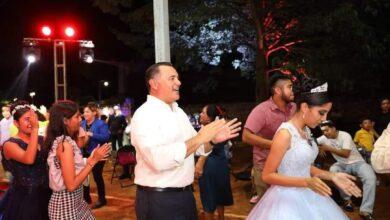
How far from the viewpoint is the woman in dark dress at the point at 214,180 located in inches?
276

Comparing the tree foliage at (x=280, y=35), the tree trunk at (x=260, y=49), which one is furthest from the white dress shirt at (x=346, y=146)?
the tree trunk at (x=260, y=49)

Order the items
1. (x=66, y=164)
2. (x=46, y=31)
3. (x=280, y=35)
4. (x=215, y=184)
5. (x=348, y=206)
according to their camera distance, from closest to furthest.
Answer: (x=66, y=164), (x=215, y=184), (x=348, y=206), (x=46, y=31), (x=280, y=35)

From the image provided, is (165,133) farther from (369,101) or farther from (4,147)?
(369,101)

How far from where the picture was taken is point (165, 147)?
3500 mm

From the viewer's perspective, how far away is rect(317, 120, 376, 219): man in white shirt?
299 inches

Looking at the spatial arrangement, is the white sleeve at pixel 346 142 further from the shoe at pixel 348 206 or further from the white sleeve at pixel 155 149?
the white sleeve at pixel 155 149

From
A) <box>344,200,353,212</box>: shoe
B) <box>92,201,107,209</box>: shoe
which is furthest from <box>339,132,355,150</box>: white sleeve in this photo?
<box>92,201,107,209</box>: shoe

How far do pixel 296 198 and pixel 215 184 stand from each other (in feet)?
10.1

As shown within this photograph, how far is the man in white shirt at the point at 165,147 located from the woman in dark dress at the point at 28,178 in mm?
1329

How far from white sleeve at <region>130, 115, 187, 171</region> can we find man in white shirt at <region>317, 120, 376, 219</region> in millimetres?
4885

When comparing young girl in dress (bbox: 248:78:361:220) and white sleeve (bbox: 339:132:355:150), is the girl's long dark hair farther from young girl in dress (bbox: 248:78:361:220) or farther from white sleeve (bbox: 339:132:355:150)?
white sleeve (bbox: 339:132:355:150)

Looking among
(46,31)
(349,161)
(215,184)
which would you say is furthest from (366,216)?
(46,31)

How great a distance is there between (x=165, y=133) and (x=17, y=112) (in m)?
2.10

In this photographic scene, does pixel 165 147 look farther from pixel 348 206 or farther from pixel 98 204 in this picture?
pixel 98 204
